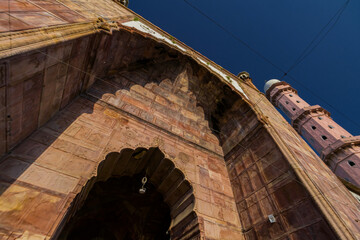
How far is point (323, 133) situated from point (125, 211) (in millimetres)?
33133

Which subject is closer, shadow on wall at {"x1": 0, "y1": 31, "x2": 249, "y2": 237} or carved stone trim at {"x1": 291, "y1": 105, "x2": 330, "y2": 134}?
shadow on wall at {"x1": 0, "y1": 31, "x2": 249, "y2": 237}

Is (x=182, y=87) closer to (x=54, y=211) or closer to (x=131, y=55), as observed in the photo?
(x=131, y=55)

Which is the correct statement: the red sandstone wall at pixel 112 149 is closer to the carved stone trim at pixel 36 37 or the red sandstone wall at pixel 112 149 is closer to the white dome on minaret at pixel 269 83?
the carved stone trim at pixel 36 37

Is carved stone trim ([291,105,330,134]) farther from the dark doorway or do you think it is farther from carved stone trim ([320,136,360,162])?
the dark doorway

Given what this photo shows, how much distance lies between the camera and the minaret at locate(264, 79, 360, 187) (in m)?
24.1

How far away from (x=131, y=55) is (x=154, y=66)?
56.6 inches

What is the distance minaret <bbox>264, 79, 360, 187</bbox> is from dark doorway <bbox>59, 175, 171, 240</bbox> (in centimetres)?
2744

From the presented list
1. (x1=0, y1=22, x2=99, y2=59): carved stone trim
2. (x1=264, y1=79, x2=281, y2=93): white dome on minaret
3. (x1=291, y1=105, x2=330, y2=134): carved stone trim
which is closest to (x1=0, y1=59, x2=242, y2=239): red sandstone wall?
(x1=0, y1=22, x2=99, y2=59): carved stone trim

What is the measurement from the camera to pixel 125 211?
8.52 meters

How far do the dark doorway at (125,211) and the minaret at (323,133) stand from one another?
2744 centimetres

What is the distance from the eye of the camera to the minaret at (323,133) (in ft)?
79.0

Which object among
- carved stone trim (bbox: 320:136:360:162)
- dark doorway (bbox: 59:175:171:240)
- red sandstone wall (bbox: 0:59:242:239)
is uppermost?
carved stone trim (bbox: 320:136:360:162)

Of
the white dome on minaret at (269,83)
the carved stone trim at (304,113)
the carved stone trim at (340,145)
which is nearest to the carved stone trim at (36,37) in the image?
the carved stone trim at (340,145)

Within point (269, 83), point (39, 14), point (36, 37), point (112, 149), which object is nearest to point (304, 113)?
point (269, 83)
